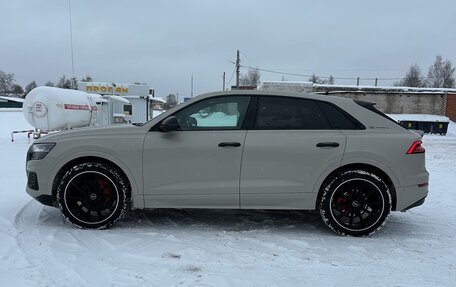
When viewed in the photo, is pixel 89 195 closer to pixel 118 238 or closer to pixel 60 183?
pixel 60 183

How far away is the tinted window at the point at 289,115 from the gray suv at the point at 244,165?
12 mm

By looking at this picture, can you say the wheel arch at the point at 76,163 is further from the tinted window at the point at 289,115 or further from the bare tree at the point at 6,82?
the bare tree at the point at 6,82

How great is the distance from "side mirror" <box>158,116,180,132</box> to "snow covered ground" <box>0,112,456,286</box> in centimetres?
120

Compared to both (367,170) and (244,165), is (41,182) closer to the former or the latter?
(244,165)

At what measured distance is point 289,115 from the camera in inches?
191

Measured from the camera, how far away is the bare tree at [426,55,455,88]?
238ft

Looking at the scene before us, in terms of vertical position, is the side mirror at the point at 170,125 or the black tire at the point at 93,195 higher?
the side mirror at the point at 170,125

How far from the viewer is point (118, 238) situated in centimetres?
454

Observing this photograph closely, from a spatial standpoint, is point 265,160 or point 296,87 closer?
point 265,160

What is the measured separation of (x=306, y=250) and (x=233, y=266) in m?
0.90

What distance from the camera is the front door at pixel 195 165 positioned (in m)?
4.66

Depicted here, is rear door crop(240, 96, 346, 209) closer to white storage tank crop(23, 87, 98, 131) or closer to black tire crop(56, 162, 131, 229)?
black tire crop(56, 162, 131, 229)

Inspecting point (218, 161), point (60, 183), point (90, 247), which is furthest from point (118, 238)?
point (218, 161)

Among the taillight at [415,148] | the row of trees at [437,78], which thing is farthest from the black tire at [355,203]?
the row of trees at [437,78]
